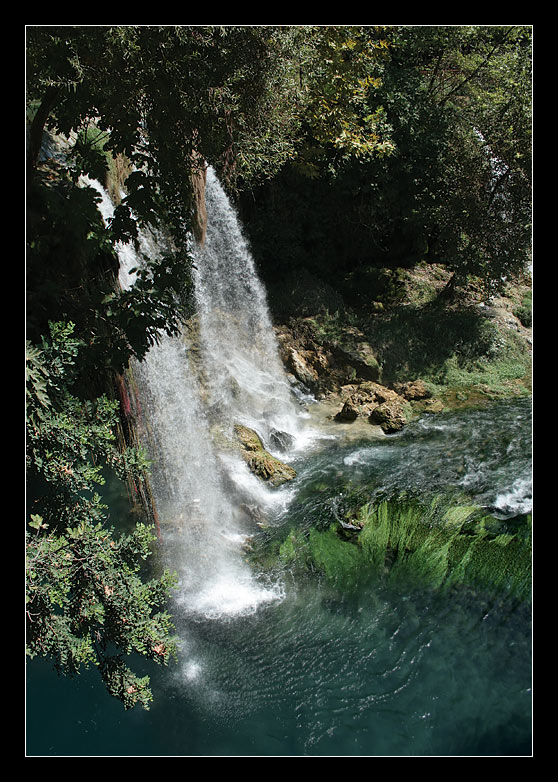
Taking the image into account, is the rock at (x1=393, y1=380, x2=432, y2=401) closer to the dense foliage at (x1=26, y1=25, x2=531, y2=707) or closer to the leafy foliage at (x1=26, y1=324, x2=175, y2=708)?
the dense foliage at (x1=26, y1=25, x2=531, y2=707)

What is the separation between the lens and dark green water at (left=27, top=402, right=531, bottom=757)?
3982 millimetres

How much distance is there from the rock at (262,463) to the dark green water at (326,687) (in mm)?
2025

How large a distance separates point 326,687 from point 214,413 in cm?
451

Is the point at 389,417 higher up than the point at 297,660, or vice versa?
the point at 389,417

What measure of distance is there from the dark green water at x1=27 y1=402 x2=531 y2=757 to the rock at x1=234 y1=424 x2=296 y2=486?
202 cm

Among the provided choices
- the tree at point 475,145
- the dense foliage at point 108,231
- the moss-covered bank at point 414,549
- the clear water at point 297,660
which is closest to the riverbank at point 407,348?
the tree at point 475,145

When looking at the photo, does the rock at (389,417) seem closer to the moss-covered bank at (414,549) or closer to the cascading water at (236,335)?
the cascading water at (236,335)

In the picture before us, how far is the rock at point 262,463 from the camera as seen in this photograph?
750cm

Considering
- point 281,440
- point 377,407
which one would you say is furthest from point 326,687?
point 377,407

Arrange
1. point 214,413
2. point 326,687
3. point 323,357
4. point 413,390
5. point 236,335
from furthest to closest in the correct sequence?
point 323,357 → point 236,335 → point 413,390 → point 214,413 → point 326,687

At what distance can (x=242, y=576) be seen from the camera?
5848mm

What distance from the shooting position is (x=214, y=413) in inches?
327

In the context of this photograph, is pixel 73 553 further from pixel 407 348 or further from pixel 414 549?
pixel 407 348
